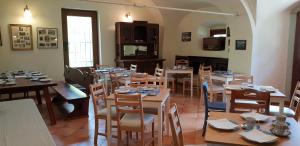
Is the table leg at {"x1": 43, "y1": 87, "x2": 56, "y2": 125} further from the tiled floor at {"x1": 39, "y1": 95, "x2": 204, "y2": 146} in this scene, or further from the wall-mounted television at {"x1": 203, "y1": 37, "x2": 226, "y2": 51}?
the wall-mounted television at {"x1": 203, "y1": 37, "x2": 226, "y2": 51}

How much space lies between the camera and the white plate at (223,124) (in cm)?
200

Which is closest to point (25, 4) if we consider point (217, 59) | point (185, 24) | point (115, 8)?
point (115, 8)

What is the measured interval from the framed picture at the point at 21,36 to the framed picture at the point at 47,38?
→ 21 cm

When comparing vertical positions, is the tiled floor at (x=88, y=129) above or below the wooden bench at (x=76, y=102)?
below

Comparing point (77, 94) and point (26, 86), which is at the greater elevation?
point (26, 86)

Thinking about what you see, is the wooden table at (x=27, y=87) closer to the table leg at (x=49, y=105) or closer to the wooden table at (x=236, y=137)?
the table leg at (x=49, y=105)

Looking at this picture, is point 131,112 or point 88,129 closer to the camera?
point 131,112

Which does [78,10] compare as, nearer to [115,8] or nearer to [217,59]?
[115,8]

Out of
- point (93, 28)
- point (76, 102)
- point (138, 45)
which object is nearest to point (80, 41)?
point (93, 28)

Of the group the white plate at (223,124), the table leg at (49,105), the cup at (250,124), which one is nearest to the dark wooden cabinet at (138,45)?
the table leg at (49,105)

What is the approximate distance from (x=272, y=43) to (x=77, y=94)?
Result: 15.2ft

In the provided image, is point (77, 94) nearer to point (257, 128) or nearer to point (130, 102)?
point (130, 102)

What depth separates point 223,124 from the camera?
6.79 feet

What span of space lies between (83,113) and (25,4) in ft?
10.8
